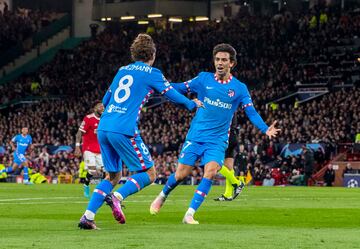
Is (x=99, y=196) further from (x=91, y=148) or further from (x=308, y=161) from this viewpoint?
(x=308, y=161)

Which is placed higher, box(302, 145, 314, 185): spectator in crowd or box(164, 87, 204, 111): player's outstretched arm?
box(164, 87, 204, 111): player's outstretched arm

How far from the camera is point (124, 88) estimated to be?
13.6 metres

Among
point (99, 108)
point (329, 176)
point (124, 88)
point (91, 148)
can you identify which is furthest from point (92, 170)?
point (329, 176)

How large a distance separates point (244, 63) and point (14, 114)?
1420 centimetres

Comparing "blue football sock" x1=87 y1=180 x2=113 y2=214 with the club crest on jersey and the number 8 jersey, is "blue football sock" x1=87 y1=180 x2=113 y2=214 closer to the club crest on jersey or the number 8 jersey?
the number 8 jersey

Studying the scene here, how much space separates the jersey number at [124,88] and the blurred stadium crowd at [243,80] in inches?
960

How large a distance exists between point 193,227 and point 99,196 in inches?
54.4

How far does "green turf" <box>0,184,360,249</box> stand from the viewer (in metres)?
11.1

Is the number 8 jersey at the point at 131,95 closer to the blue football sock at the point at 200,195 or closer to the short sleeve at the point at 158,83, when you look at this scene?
the short sleeve at the point at 158,83

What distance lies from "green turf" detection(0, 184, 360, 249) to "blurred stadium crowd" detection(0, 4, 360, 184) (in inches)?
713

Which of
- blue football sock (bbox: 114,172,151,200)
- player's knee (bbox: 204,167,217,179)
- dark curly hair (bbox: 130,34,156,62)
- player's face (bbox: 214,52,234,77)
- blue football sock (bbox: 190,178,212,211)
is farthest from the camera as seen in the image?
player's face (bbox: 214,52,234,77)

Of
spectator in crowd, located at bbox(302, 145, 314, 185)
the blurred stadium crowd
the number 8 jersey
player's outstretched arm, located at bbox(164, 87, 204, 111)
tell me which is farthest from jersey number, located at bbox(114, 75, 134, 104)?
spectator in crowd, located at bbox(302, 145, 314, 185)

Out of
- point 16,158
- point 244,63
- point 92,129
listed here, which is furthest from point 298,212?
point 244,63

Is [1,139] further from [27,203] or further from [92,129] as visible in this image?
[27,203]
